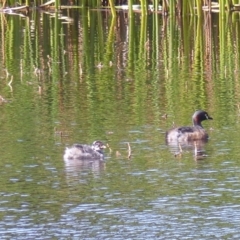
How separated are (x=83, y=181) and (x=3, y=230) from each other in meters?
2.13

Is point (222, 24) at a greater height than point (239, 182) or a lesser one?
greater

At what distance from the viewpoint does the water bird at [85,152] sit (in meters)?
12.9

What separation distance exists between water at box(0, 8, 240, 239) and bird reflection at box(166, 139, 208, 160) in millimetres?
48

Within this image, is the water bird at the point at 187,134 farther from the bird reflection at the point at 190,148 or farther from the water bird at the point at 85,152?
the water bird at the point at 85,152

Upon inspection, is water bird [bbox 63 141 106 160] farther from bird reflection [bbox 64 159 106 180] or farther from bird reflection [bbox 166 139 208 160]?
bird reflection [bbox 166 139 208 160]

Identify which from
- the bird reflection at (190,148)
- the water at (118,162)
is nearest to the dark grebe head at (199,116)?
the water at (118,162)

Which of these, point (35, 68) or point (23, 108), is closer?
point (23, 108)

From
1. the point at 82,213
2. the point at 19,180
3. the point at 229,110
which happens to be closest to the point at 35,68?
the point at 229,110

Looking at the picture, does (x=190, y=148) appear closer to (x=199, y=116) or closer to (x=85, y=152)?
(x=199, y=116)

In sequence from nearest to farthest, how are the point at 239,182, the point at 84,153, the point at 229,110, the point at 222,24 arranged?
the point at 239,182
the point at 84,153
the point at 229,110
the point at 222,24

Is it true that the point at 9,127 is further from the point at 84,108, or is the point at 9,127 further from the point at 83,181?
the point at 83,181

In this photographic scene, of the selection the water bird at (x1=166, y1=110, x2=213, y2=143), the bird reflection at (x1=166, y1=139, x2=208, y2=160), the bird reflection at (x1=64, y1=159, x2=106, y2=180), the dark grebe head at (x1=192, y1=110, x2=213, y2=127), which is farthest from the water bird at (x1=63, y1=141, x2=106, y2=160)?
the dark grebe head at (x1=192, y1=110, x2=213, y2=127)

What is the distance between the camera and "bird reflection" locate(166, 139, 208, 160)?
13454 millimetres

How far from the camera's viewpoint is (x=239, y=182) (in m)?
11.7
